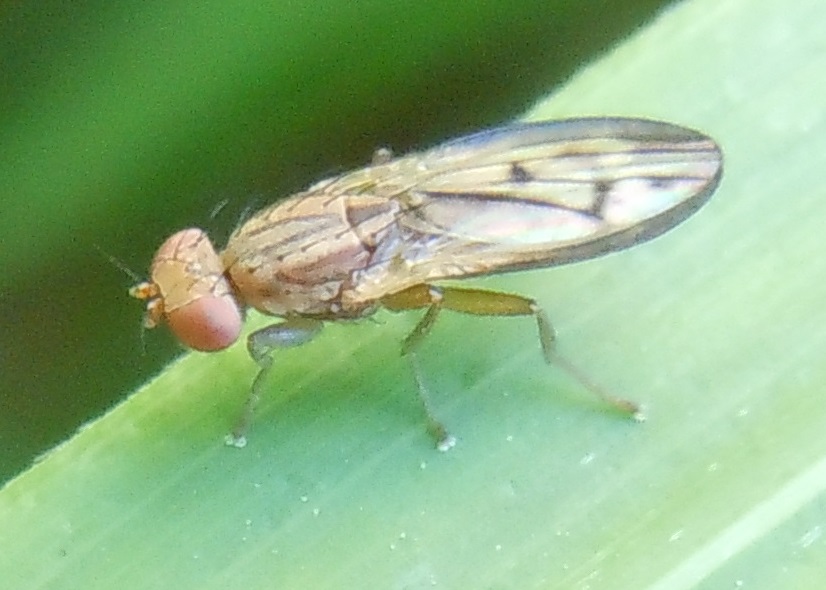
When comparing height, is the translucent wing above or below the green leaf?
above

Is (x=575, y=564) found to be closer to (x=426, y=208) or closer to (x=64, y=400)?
(x=426, y=208)

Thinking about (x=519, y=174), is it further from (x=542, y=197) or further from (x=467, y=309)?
(x=467, y=309)

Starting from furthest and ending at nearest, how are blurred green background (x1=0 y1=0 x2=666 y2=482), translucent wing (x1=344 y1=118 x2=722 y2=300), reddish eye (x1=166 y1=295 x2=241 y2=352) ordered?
1. blurred green background (x1=0 y1=0 x2=666 y2=482)
2. reddish eye (x1=166 y1=295 x2=241 y2=352)
3. translucent wing (x1=344 y1=118 x2=722 y2=300)

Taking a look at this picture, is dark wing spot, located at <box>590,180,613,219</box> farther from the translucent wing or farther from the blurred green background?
the blurred green background

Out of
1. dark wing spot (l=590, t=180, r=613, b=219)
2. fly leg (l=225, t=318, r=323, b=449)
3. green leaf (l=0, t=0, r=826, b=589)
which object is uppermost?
dark wing spot (l=590, t=180, r=613, b=219)

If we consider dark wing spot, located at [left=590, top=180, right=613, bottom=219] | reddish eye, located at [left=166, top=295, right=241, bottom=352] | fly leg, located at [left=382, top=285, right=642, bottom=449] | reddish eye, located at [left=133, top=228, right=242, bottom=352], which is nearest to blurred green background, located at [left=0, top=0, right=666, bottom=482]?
reddish eye, located at [left=133, top=228, right=242, bottom=352]

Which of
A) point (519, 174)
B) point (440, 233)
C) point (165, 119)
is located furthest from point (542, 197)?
point (165, 119)

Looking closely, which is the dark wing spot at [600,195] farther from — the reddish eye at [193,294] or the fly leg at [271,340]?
the reddish eye at [193,294]
